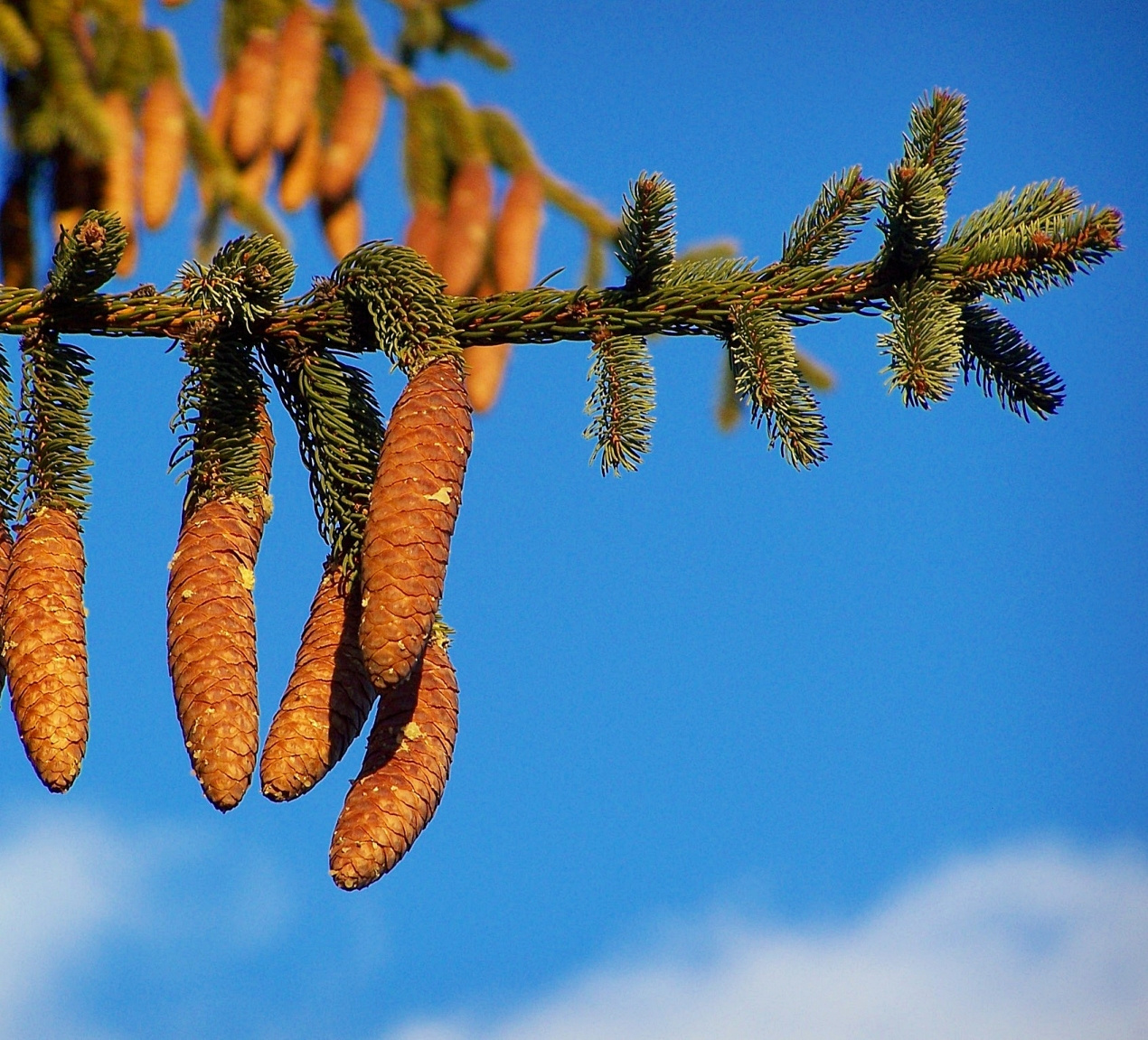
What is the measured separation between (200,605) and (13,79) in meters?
2.84

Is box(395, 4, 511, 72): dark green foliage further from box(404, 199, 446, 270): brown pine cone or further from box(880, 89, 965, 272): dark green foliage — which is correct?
box(880, 89, 965, 272): dark green foliage

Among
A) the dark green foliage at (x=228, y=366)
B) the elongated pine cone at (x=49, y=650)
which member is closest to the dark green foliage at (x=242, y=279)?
the dark green foliage at (x=228, y=366)

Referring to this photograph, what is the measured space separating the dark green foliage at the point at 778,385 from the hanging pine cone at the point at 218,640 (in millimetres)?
473

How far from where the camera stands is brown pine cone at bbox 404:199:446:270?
3887 millimetres

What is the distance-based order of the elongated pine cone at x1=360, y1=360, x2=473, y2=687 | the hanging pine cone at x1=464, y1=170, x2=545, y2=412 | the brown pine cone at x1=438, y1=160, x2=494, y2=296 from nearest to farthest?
the elongated pine cone at x1=360, y1=360, x2=473, y2=687
the hanging pine cone at x1=464, y1=170, x2=545, y2=412
the brown pine cone at x1=438, y1=160, x2=494, y2=296

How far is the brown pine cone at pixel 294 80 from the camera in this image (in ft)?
12.2

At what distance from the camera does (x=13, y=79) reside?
11.6ft

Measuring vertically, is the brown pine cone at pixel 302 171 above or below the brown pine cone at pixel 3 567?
above

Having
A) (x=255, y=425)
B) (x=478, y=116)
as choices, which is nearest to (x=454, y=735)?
(x=255, y=425)

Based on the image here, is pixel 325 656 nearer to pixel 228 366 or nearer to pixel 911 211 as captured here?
pixel 228 366

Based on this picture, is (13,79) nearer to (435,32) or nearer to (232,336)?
(435,32)

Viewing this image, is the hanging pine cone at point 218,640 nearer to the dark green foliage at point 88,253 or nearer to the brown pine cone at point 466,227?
the dark green foliage at point 88,253

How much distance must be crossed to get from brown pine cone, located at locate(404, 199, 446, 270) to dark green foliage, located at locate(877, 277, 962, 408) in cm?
269

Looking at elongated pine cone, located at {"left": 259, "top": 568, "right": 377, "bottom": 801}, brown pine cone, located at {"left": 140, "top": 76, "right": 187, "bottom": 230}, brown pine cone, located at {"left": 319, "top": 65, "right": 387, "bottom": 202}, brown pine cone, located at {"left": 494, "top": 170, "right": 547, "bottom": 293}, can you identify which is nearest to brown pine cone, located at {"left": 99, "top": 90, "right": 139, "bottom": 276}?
brown pine cone, located at {"left": 140, "top": 76, "right": 187, "bottom": 230}
